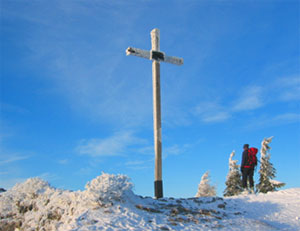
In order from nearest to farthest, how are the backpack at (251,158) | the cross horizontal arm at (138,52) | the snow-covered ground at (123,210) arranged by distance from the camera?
the snow-covered ground at (123,210), the cross horizontal arm at (138,52), the backpack at (251,158)

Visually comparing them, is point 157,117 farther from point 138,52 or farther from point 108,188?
point 108,188

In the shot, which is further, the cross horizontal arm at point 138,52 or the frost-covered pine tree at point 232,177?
the frost-covered pine tree at point 232,177

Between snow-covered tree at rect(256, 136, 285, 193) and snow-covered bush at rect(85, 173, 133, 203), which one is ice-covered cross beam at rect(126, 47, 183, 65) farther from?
snow-covered tree at rect(256, 136, 285, 193)

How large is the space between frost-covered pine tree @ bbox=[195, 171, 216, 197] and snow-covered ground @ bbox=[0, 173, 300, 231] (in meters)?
14.7

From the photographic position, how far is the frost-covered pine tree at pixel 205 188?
2613cm

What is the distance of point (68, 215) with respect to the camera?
8.50 meters

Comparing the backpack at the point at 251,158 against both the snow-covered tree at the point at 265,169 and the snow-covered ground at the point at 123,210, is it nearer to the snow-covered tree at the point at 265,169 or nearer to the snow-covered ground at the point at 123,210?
the snow-covered ground at the point at 123,210

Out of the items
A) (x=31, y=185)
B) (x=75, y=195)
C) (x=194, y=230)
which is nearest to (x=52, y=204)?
(x=75, y=195)

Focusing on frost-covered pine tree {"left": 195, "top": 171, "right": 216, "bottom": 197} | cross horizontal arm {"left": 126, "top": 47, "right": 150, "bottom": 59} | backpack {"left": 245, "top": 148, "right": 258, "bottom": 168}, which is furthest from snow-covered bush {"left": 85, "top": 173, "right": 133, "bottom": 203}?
frost-covered pine tree {"left": 195, "top": 171, "right": 216, "bottom": 197}

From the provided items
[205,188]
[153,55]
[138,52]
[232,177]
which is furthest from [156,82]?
[205,188]

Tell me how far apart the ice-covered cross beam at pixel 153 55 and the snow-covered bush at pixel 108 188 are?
6365mm

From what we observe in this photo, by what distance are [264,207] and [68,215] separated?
21.8 ft

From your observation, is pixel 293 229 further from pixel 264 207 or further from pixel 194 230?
pixel 194 230

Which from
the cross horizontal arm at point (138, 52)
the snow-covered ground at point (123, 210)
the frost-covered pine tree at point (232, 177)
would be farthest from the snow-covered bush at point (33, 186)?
the frost-covered pine tree at point (232, 177)
